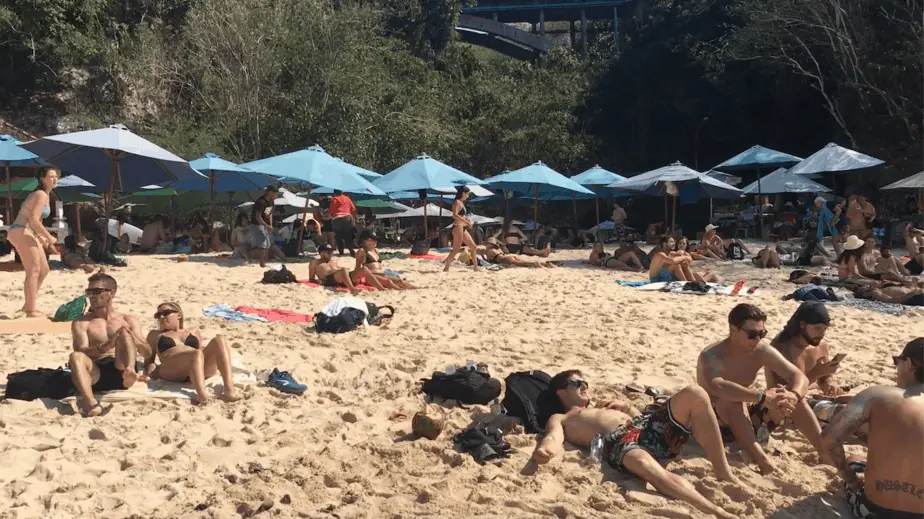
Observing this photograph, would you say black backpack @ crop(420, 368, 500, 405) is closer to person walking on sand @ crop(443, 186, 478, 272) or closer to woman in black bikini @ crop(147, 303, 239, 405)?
woman in black bikini @ crop(147, 303, 239, 405)

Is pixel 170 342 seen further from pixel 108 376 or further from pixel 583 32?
pixel 583 32

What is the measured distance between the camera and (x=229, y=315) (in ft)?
24.4

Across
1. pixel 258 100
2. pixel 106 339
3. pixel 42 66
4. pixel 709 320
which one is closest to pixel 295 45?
pixel 258 100

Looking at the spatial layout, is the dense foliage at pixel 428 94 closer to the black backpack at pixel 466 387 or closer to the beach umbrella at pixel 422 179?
the beach umbrella at pixel 422 179

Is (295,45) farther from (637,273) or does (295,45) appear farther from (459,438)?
(459,438)

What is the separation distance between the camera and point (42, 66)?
23.3 m

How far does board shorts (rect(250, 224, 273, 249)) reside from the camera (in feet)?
40.7

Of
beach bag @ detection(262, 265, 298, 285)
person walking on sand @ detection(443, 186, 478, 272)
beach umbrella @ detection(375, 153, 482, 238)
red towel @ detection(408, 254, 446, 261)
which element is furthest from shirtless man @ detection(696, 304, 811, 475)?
beach umbrella @ detection(375, 153, 482, 238)

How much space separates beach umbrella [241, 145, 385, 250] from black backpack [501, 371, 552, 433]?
8.81m

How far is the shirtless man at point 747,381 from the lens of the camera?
12.8ft

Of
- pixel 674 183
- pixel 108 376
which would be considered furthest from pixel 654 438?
pixel 674 183

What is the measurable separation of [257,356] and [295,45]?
62.8 ft

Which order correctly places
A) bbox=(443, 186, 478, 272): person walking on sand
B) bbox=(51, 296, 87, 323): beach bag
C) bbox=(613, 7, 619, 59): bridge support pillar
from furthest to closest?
bbox=(613, 7, 619, 59): bridge support pillar, bbox=(443, 186, 478, 272): person walking on sand, bbox=(51, 296, 87, 323): beach bag

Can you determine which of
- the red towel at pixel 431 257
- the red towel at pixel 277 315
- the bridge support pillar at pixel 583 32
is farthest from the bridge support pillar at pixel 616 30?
the red towel at pixel 277 315
